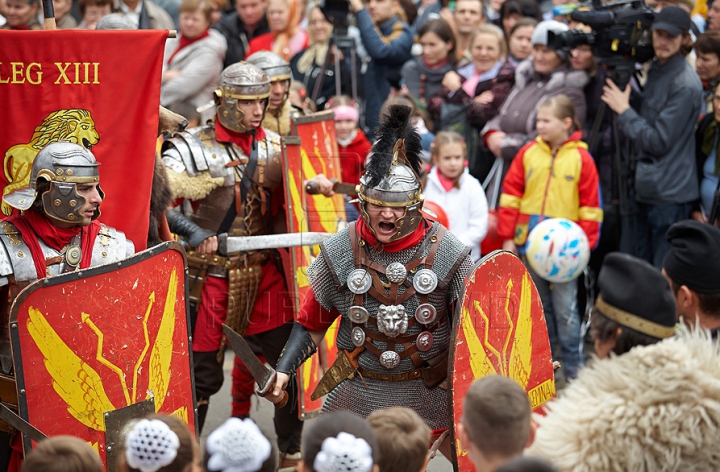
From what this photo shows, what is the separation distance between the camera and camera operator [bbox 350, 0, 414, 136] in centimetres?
823

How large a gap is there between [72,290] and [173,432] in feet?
3.79

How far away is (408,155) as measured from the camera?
4.29 meters

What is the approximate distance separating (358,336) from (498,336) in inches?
23.2

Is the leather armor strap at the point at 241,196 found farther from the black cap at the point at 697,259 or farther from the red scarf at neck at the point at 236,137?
the black cap at the point at 697,259

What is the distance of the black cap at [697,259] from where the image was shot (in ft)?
11.8

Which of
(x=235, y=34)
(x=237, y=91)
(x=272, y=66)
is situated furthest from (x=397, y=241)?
(x=235, y=34)

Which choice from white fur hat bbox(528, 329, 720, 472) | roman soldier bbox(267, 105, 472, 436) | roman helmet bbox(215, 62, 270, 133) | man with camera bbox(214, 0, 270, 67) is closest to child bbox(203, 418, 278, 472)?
white fur hat bbox(528, 329, 720, 472)

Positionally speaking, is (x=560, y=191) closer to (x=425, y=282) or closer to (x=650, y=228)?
(x=650, y=228)

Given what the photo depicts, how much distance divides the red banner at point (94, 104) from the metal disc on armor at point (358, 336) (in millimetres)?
1182

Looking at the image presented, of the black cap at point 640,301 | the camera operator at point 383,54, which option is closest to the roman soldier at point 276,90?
the camera operator at point 383,54

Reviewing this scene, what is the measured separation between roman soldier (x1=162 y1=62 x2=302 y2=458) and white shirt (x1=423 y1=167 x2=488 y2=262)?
1.42 m

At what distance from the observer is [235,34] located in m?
8.91

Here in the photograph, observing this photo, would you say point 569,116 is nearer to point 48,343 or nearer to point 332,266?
point 332,266

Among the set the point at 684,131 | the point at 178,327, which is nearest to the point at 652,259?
the point at 684,131
